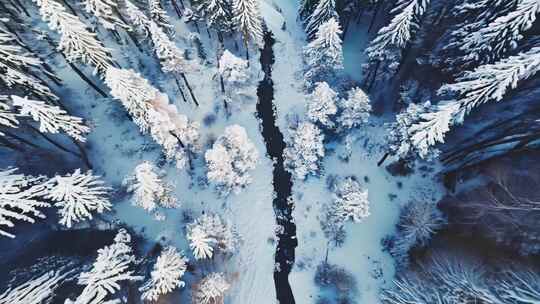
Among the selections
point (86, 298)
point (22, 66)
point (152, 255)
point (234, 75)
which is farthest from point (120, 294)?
point (234, 75)

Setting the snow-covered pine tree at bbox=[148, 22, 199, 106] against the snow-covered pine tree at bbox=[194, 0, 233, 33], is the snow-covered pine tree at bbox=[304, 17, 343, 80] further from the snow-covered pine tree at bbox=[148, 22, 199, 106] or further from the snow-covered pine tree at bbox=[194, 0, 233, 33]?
the snow-covered pine tree at bbox=[148, 22, 199, 106]

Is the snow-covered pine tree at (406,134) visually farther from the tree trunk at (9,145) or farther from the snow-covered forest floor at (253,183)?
the tree trunk at (9,145)

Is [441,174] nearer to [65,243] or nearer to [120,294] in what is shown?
[120,294]

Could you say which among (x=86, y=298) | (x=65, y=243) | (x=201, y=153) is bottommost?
(x=65, y=243)

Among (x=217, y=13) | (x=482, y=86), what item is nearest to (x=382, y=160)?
(x=482, y=86)

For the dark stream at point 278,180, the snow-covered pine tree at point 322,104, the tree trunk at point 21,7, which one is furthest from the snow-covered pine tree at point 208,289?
the tree trunk at point 21,7

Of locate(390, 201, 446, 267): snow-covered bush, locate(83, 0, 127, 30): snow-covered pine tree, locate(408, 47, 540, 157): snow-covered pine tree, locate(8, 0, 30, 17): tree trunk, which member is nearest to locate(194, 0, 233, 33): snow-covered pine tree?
locate(83, 0, 127, 30): snow-covered pine tree

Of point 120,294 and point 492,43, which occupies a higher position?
point 492,43
